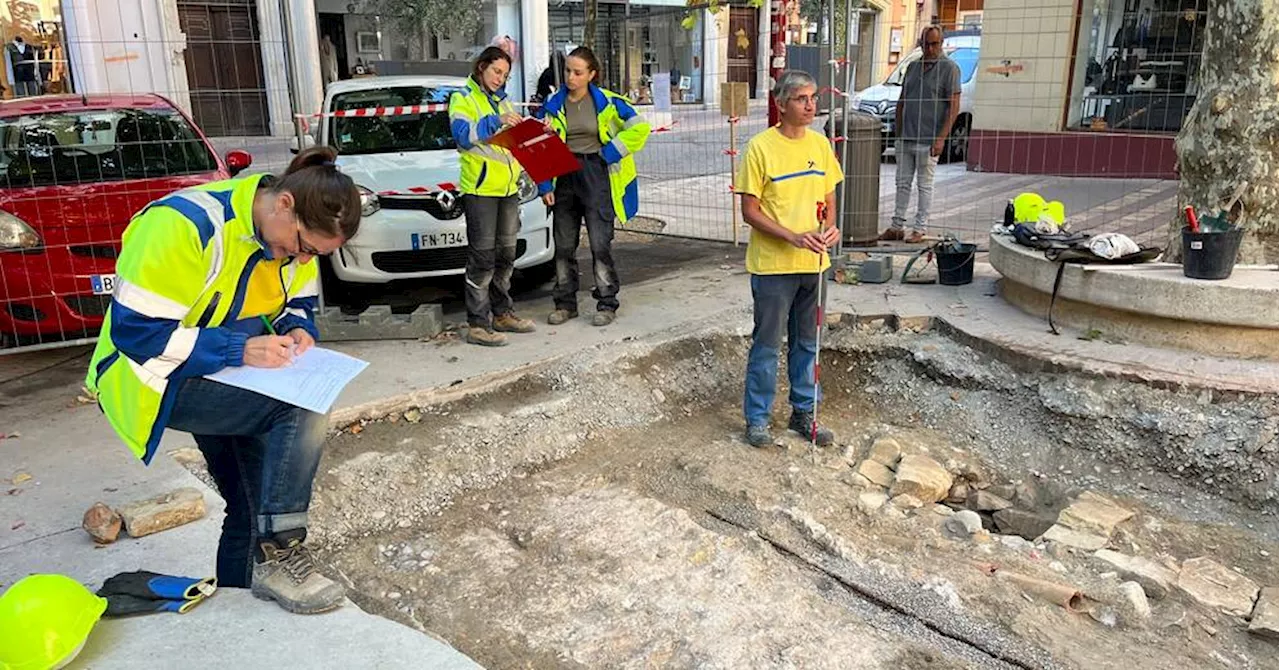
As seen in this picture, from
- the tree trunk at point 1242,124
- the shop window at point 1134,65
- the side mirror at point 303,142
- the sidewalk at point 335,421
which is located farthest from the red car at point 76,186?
the shop window at point 1134,65

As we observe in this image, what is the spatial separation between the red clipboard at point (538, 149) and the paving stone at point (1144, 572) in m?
3.72

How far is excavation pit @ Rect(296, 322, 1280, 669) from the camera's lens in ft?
11.4

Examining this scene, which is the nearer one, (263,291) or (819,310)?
(263,291)

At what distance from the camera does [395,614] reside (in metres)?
3.57

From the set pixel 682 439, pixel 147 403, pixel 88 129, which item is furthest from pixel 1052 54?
pixel 147 403

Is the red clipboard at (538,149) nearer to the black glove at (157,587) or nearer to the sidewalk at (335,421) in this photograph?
the sidewalk at (335,421)

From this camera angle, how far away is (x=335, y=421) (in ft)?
15.5

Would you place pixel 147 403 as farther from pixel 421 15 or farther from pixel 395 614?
pixel 421 15

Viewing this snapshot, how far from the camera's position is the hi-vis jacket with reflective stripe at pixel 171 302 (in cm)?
234

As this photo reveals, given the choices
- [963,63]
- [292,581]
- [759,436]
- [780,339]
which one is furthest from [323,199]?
[963,63]

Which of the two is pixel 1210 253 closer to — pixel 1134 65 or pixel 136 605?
pixel 136 605

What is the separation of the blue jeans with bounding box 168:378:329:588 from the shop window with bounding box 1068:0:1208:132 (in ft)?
38.3

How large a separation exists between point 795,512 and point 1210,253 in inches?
117

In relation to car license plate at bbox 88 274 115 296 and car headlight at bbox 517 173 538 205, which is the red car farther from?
car headlight at bbox 517 173 538 205
